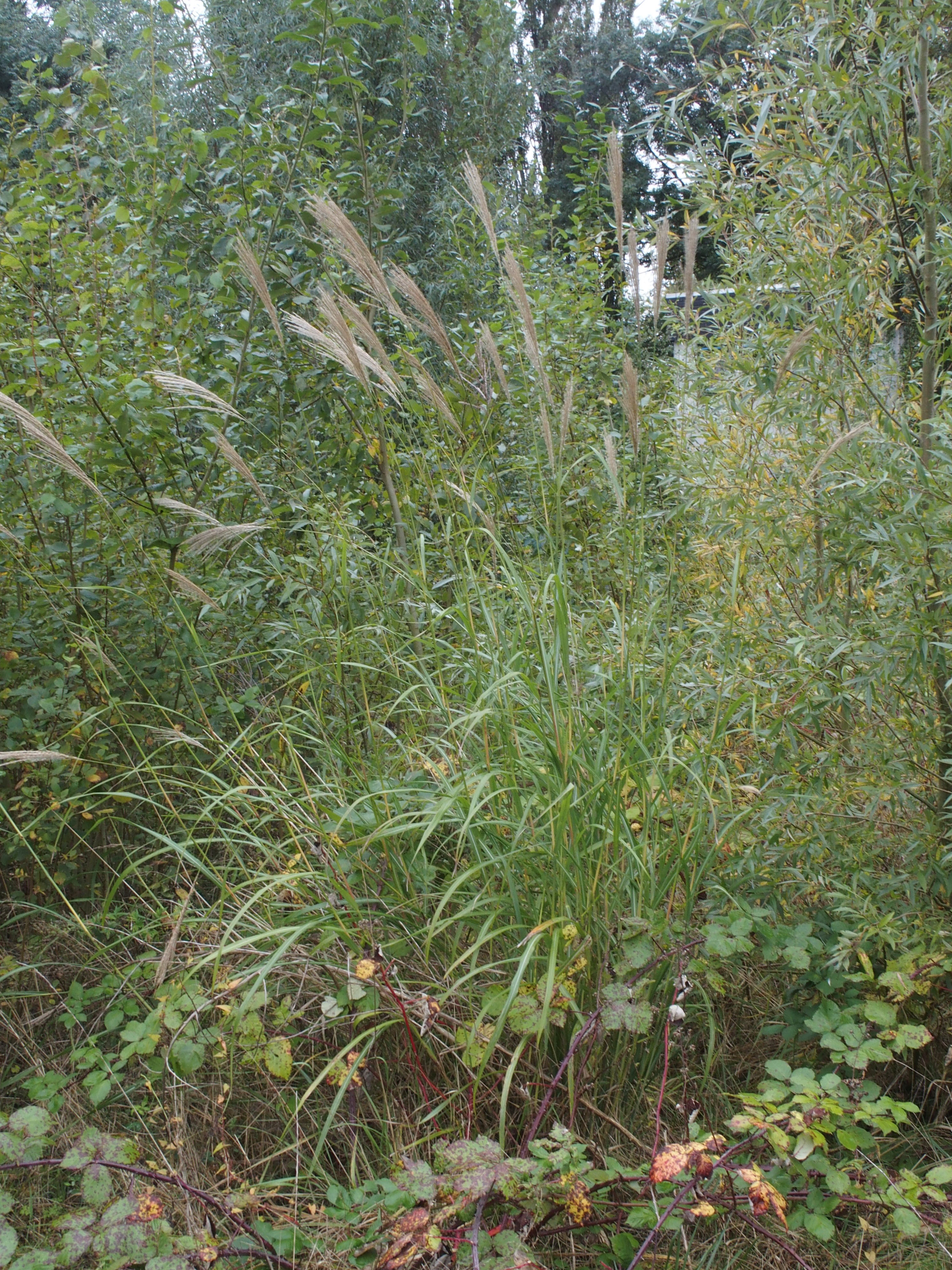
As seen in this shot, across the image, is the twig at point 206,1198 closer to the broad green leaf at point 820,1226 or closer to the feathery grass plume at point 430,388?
the broad green leaf at point 820,1226

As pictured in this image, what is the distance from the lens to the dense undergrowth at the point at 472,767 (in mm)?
1658

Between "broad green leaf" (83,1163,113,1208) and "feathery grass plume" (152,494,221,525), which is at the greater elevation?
"feathery grass plume" (152,494,221,525)

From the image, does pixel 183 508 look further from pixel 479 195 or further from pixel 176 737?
pixel 479 195

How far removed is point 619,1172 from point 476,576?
138 centimetres

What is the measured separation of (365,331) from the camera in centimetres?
229

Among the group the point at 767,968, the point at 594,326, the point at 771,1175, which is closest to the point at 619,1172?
the point at 771,1175

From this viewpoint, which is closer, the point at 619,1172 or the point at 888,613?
the point at 619,1172

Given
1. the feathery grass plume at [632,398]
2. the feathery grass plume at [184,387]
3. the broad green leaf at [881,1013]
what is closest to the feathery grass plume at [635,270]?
the feathery grass plume at [632,398]

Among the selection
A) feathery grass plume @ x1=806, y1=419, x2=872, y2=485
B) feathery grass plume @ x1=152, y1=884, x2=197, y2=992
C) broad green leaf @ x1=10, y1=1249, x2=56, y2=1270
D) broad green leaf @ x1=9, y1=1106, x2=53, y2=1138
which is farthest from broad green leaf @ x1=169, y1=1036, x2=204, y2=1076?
feathery grass plume @ x1=806, y1=419, x2=872, y2=485

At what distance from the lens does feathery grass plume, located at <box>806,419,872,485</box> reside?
74.6 inches

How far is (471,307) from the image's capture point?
580cm

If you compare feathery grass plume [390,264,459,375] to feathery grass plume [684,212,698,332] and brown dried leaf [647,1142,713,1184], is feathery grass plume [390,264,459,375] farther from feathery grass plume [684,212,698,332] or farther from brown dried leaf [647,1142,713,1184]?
brown dried leaf [647,1142,713,1184]

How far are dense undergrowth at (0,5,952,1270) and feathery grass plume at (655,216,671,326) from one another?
19 centimetres

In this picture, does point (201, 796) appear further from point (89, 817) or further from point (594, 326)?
point (594, 326)
